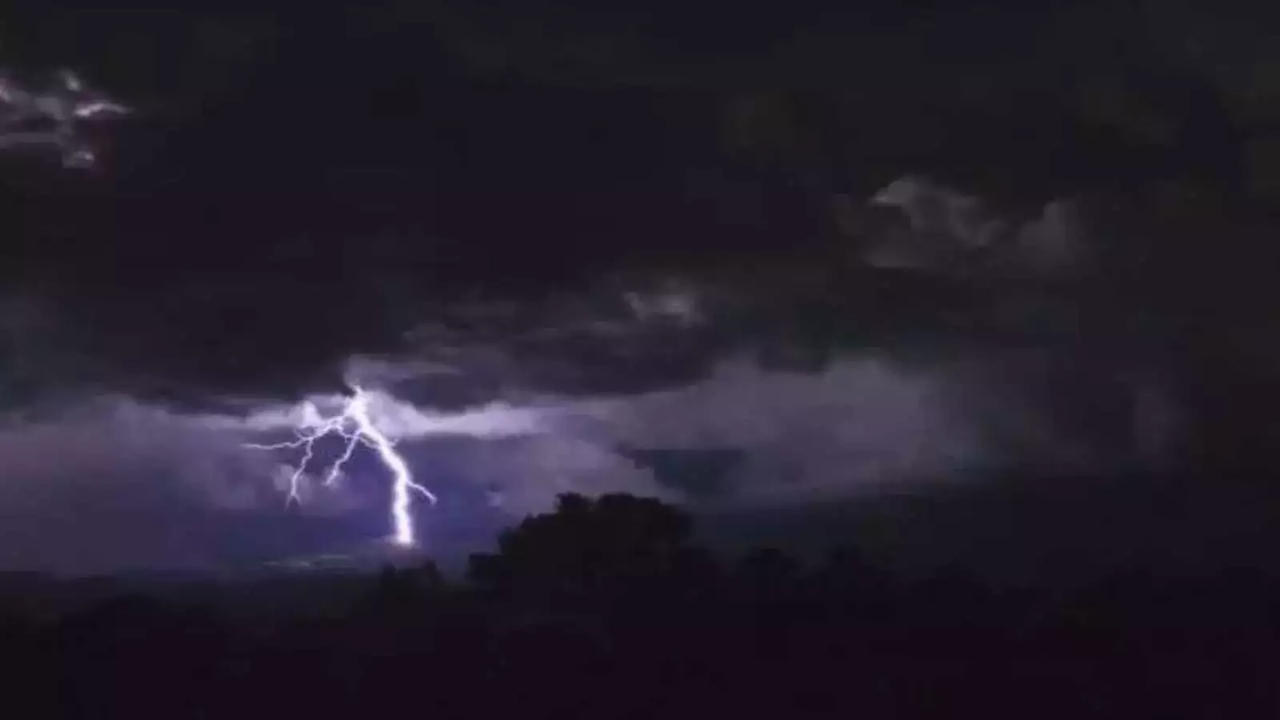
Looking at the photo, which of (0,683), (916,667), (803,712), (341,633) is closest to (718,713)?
(803,712)

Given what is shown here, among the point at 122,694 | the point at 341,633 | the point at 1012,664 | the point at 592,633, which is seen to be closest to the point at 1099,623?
the point at 1012,664

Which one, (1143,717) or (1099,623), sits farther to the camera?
(1099,623)

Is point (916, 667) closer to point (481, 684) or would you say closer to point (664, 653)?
point (664, 653)

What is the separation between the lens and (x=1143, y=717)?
14.5 m

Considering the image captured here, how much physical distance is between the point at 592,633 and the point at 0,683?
17.1 feet

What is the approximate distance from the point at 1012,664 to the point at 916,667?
0.84 metres

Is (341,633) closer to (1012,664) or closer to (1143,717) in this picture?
(1012,664)

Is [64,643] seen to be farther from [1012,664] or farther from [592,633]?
[1012,664]

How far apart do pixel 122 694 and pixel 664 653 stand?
4727 millimetres

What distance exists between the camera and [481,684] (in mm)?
14617

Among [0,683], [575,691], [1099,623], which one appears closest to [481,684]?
[575,691]

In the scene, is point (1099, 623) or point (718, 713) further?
point (1099, 623)

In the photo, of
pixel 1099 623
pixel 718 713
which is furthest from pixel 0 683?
pixel 1099 623

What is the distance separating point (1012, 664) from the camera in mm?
14961
